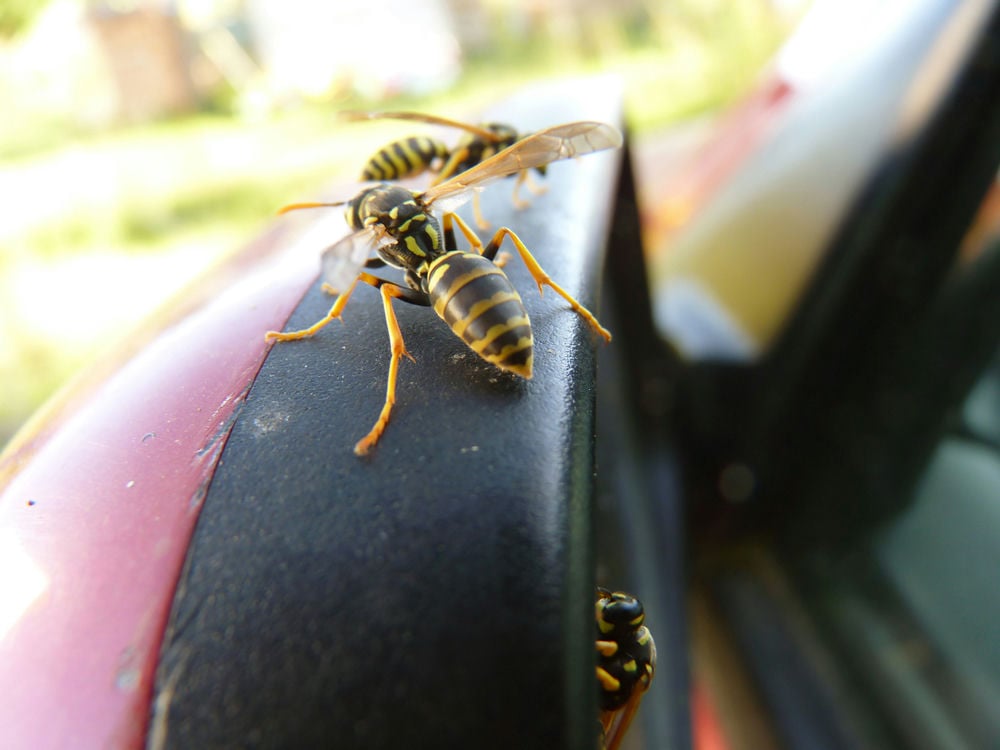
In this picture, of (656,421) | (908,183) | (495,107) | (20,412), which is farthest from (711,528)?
(20,412)

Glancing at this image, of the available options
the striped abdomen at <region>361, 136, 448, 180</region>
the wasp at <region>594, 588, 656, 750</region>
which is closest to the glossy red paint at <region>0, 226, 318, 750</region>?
the wasp at <region>594, 588, 656, 750</region>

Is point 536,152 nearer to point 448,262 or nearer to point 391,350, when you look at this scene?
point 448,262

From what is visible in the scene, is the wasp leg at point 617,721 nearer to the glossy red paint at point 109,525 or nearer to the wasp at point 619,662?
the wasp at point 619,662

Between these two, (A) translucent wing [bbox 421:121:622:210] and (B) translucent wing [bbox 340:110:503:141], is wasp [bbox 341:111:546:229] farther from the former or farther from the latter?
(A) translucent wing [bbox 421:121:622:210]

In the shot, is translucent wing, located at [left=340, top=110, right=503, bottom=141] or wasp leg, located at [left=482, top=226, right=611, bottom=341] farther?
translucent wing, located at [left=340, top=110, right=503, bottom=141]

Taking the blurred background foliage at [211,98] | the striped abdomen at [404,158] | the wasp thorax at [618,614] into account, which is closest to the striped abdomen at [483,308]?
the wasp thorax at [618,614]

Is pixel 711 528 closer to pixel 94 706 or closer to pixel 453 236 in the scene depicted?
pixel 453 236

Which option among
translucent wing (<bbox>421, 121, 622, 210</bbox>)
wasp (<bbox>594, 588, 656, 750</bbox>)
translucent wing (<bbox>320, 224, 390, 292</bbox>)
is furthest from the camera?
translucent wing (<bbox>421, 121, 622, 210</bbox>)

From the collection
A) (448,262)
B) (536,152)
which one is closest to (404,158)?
(536,152)
